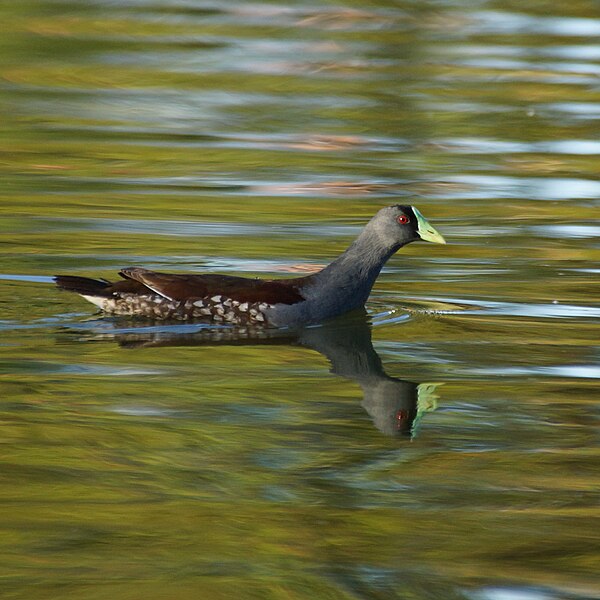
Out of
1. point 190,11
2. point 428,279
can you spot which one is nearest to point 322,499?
point 428,279

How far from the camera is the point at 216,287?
31.7 feet

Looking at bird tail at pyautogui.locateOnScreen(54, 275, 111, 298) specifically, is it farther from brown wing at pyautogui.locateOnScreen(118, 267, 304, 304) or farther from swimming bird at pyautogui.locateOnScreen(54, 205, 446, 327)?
brown wing at pyautogui.locateOnScreen(118, 267, 304, 304)

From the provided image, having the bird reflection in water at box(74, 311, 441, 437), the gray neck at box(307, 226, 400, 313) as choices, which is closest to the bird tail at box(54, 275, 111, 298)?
the bird reflection in water at box(74, 311, 441, 437)

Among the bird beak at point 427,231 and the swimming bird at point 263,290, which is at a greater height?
the bird beak at point 427,231

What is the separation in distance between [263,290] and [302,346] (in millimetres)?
459

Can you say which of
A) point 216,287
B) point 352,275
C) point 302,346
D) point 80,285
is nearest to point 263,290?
point 216,287

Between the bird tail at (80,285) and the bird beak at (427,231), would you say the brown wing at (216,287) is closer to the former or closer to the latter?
the bird tail at (80,285)

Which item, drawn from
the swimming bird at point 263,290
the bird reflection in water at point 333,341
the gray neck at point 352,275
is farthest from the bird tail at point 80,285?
the gray neck at point 352,275

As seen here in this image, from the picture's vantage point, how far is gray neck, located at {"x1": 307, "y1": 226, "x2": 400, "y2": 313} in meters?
9.86

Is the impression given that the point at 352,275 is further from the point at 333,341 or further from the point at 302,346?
the point at 302,346

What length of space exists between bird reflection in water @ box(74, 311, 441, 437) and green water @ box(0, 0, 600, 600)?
0.09 ft

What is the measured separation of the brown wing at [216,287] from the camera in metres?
9.62

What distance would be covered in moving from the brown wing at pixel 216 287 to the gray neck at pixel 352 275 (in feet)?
0.61

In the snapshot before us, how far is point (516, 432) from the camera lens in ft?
25.1
